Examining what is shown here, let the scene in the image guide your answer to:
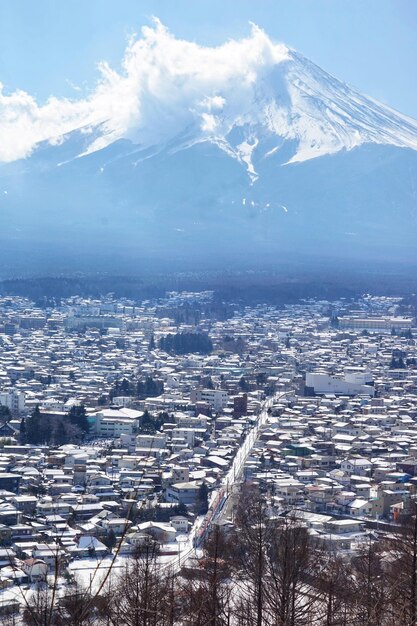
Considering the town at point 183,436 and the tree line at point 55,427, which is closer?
the town at point 183,436

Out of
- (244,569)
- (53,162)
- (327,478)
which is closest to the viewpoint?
(244,569)

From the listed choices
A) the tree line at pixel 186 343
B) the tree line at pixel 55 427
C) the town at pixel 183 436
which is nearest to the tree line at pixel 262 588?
the town at pixel 183 436

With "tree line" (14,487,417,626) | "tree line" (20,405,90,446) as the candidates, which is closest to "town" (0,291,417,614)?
"tree line" (20,405,90,446)

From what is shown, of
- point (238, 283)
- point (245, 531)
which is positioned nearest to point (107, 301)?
point (238, 283)

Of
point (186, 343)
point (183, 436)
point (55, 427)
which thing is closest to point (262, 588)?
point (183, 436)

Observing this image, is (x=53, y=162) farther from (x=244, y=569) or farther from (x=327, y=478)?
(x=244, y=569)

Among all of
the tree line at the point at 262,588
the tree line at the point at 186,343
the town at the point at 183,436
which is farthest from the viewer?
the tree line at the point at 186,343

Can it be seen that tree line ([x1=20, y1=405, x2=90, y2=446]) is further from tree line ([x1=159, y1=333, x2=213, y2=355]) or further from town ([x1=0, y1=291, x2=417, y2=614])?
tree line ([x1=159, y1=333, x2=213, y2=355])

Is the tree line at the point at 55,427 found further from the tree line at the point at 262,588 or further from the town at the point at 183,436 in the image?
the tree line at the point at 262,588
